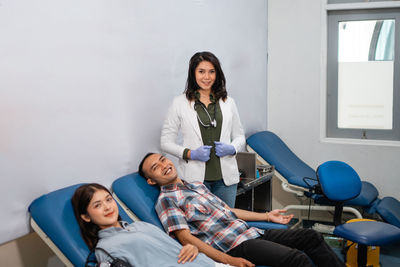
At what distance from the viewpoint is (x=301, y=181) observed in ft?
11.6

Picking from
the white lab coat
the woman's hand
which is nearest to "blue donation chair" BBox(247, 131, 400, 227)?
the white lab coat

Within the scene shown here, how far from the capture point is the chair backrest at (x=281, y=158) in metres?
3.65

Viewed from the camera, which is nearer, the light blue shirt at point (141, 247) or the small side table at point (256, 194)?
the light blue shirt at point (141, 247)

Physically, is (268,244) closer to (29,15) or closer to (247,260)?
(247,260)

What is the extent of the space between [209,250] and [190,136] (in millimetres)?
775

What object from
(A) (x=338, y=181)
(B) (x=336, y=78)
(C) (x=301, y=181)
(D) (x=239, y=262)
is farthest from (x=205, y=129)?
(B) (x=336, y=78)

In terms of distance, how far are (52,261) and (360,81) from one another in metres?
3.46

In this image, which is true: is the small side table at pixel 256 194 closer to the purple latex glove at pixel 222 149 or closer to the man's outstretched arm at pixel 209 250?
the purple latex glove at pixel 222 149

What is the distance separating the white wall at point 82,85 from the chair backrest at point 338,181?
1243 mm

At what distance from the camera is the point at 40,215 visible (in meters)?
1.80

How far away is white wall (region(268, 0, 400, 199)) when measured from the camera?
4172mm

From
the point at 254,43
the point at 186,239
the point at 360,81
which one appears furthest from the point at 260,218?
the point at 360,81

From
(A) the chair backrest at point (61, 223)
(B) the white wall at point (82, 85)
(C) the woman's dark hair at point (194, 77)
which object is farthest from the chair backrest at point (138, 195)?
(C) the woman's dark hair at point (194, 77)

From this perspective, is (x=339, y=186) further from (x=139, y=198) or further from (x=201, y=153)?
(x=139, y=198)
